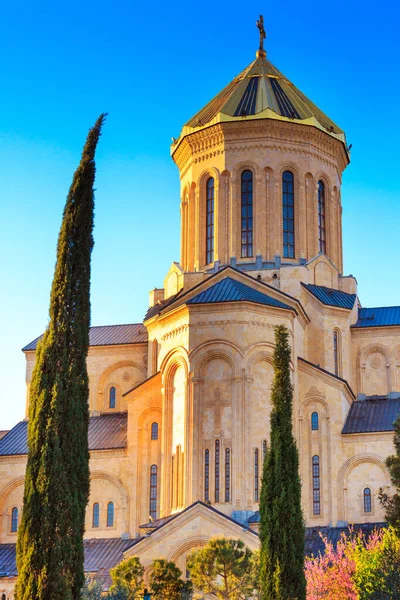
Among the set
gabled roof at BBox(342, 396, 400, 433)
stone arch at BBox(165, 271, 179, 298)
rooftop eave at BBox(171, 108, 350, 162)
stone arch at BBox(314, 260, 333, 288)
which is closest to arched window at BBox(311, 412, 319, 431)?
gabled roof at BBox(342, 396, 400, 433)

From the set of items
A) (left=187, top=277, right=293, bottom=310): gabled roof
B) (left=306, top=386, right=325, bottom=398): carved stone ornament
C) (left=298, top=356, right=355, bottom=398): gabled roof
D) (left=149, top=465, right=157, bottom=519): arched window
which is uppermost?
(left=187, top=277, right=293, bottom=310): gabled roof

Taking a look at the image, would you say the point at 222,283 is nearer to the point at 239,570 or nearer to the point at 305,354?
the point at 305,354

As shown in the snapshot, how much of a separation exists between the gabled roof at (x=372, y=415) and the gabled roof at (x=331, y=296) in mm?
Result: 3876

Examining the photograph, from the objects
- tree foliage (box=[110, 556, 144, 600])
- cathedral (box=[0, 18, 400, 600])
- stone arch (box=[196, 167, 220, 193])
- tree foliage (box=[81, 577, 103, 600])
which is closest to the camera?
tree foliage (box=[81, 577, 103, 600])

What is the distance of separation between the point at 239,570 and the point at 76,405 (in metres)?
7.09

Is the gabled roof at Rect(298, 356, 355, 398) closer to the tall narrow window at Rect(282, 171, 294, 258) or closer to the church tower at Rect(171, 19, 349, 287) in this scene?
the church tower at Rect(171, 19, 349, 287)

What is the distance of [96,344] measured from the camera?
44594 millimetres

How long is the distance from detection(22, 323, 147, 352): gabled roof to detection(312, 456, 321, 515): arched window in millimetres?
9983

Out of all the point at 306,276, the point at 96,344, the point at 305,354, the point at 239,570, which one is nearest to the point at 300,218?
the point at 306,276

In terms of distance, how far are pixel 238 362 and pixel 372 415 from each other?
6.28m

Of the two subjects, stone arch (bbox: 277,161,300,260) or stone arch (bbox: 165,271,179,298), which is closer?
stone arch (bbox: 277,161,300,260)

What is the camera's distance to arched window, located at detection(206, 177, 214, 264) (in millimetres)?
43062

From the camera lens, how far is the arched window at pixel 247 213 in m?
42.3

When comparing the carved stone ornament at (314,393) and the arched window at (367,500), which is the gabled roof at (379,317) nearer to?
the carved stone ornament at (314,393)
